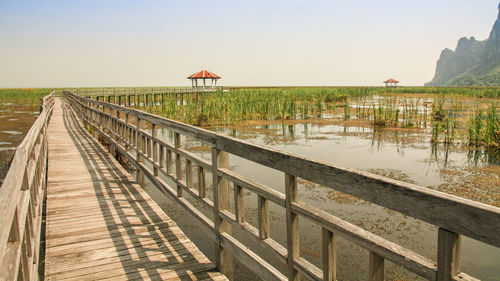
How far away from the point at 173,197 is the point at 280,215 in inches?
92.3

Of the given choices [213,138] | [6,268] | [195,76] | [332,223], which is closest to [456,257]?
[332,223]

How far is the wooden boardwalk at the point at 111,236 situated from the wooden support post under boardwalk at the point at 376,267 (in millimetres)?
1678

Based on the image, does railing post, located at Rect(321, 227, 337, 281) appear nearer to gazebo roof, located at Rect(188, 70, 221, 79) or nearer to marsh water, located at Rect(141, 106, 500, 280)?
marsh water, located at Rect(141, 106, 500, 280)

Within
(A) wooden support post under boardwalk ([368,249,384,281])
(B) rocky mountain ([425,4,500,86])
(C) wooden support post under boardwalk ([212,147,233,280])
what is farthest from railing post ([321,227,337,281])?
(B) rocky mountain ([425,4,500,86])

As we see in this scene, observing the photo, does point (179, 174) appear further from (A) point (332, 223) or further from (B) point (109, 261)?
(A) point (332, 223)

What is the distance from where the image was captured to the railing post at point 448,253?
137 centimetres

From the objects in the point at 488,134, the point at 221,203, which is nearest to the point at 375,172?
the point at 488,134

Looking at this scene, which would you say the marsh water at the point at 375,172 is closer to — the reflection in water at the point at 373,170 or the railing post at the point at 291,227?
the reflection in water at the point at 373,170

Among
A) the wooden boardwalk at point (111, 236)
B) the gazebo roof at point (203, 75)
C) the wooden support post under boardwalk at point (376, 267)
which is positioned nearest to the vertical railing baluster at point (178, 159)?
the wooden boardwalk at point (111, 236)

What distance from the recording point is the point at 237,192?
9.45 feet

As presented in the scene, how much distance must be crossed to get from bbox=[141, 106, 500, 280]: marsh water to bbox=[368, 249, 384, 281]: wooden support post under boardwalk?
8.78ft

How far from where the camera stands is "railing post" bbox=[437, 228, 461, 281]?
137cm

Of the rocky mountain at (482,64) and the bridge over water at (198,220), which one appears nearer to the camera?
the bridge over water at (198,220)

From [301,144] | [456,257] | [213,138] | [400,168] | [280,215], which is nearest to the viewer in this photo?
[456,257]
